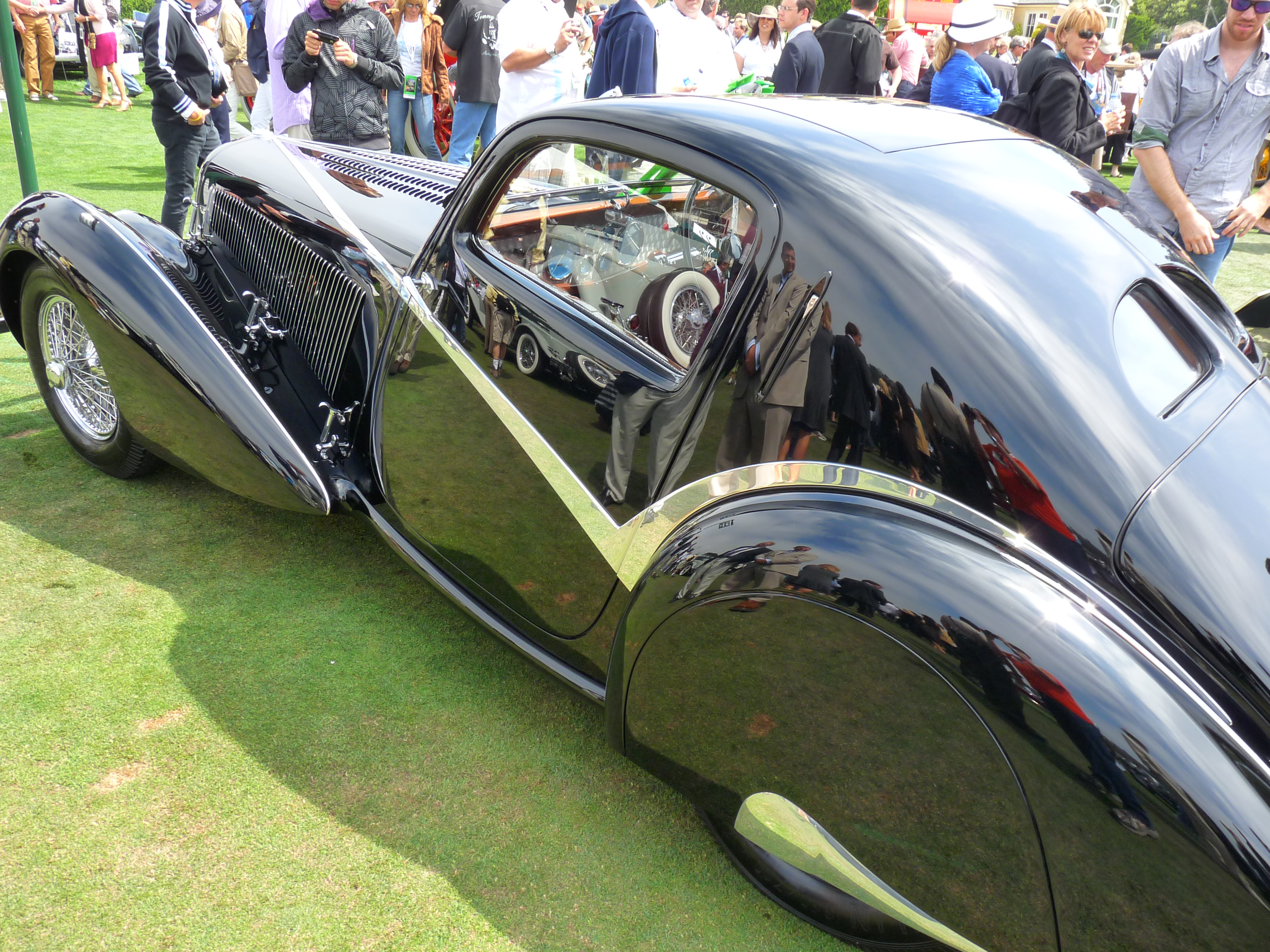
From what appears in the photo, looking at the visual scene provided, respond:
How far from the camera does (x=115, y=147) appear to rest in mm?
9953

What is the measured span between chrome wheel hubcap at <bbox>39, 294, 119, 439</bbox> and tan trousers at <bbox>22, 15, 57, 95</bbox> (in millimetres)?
12182

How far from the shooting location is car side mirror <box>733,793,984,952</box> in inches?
63.4

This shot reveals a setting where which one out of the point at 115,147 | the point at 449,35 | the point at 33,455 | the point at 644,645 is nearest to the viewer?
the point at 644,645

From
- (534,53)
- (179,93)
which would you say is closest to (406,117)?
(534,53)

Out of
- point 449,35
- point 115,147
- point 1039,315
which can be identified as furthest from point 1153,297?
point 115,147

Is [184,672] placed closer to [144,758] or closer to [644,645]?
[144,758]

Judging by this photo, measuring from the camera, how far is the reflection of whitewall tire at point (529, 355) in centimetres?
220

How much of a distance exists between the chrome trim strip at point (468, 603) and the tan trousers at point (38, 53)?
44.6 feet

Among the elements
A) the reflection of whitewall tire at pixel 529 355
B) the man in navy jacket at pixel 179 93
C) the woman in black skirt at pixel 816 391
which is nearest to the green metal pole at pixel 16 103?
the man in navy jacket at pixel 179 93

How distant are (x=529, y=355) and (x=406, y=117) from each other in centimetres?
648

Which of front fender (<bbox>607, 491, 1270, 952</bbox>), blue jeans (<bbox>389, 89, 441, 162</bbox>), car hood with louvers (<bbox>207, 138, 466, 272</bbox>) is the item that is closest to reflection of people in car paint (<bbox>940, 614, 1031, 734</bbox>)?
front fender (<bbox>607, 491, 1270, 952</bbox>)

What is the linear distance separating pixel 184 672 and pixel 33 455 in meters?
1.63

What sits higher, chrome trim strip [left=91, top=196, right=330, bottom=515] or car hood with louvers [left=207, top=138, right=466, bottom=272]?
car hood with louvers [left=207, top=138, right=466, bottom=272]

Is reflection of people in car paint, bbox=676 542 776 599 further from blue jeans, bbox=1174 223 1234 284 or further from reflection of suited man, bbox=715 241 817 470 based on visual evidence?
blue jeans, bbox=1174 223 1234 284
